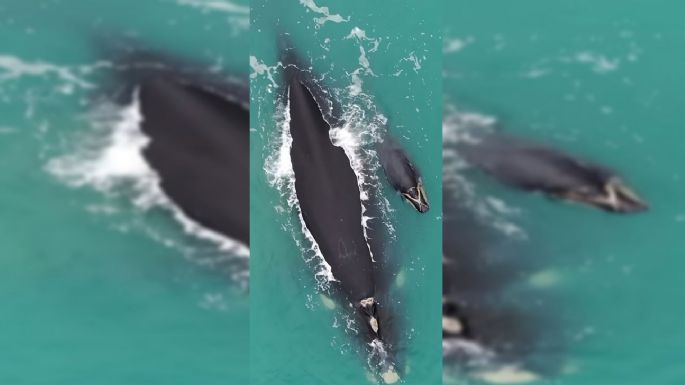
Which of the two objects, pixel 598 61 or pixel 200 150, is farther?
pixel 598 61

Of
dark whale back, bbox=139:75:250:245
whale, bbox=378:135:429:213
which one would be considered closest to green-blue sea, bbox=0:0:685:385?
whale, bbox=378:135:429:213

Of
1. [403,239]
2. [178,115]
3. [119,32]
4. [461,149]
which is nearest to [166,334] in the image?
[178,115]

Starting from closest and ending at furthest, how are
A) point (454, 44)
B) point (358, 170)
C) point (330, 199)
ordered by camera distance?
point (330, 199) → point (358, 170) → point (454, 44)

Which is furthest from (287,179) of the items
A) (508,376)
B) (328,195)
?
(508,376)

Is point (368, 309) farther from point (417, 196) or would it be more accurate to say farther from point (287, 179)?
point (287, 179)

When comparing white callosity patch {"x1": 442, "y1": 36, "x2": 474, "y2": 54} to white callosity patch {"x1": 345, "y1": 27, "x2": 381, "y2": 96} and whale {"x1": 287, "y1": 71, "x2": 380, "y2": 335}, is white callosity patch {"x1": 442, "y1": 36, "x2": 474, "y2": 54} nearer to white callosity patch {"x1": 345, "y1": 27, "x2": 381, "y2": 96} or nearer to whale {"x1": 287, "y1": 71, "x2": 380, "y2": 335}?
white callosity patch {"x1": 345, "y1": 27, "x2": 381, "y2": 96}

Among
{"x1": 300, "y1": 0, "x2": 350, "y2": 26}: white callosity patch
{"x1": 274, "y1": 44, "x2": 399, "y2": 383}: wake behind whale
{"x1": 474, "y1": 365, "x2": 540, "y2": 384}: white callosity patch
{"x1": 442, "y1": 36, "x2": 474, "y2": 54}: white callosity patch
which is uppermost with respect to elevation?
{"x1": 300, "y1": 0, "x2": 350, "y2": 26}: white callosity patch
